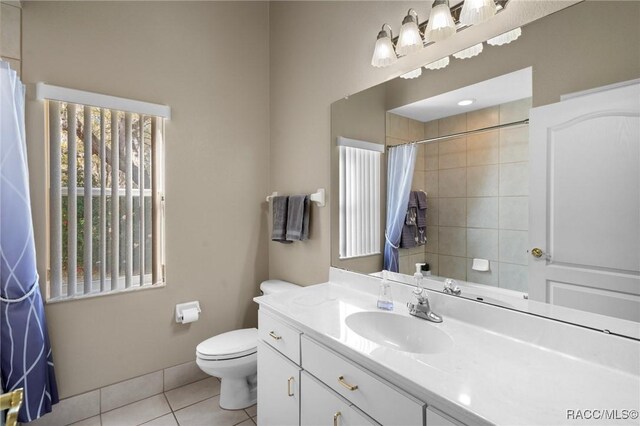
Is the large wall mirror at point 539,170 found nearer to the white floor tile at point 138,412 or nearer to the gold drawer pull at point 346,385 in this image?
the gold drawer pull at point 346,385

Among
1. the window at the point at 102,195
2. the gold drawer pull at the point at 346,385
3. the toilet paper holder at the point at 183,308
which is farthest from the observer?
the toilet paper holder at the point at 183,308

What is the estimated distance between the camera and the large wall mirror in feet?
2.87

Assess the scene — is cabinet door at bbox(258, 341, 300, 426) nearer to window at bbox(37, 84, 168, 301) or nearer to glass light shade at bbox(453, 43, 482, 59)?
window at bbox(37, 84, 168, 301)

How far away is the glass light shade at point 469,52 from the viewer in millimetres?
1200

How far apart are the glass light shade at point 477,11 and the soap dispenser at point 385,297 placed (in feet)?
3.70

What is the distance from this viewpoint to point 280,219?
2.19 metres

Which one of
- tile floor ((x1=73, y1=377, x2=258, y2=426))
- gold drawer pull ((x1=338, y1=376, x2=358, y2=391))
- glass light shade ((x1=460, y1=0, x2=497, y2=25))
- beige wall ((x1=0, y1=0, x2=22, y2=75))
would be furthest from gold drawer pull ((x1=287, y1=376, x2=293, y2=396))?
beige wall ((x1=0, y1=0, x2=22, y2=75))

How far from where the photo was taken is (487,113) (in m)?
1.17

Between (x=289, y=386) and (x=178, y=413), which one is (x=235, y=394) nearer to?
Answer: (x=178, y=413)

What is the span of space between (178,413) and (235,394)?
35cm

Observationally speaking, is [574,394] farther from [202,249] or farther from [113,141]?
[113,141]

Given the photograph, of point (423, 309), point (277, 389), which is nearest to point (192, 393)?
point (277, 389)

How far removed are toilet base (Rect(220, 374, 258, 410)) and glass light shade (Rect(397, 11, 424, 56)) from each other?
2062mm

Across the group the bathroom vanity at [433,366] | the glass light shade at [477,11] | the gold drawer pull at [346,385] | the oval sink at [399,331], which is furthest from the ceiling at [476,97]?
the gold drawer pull at [346,385]
